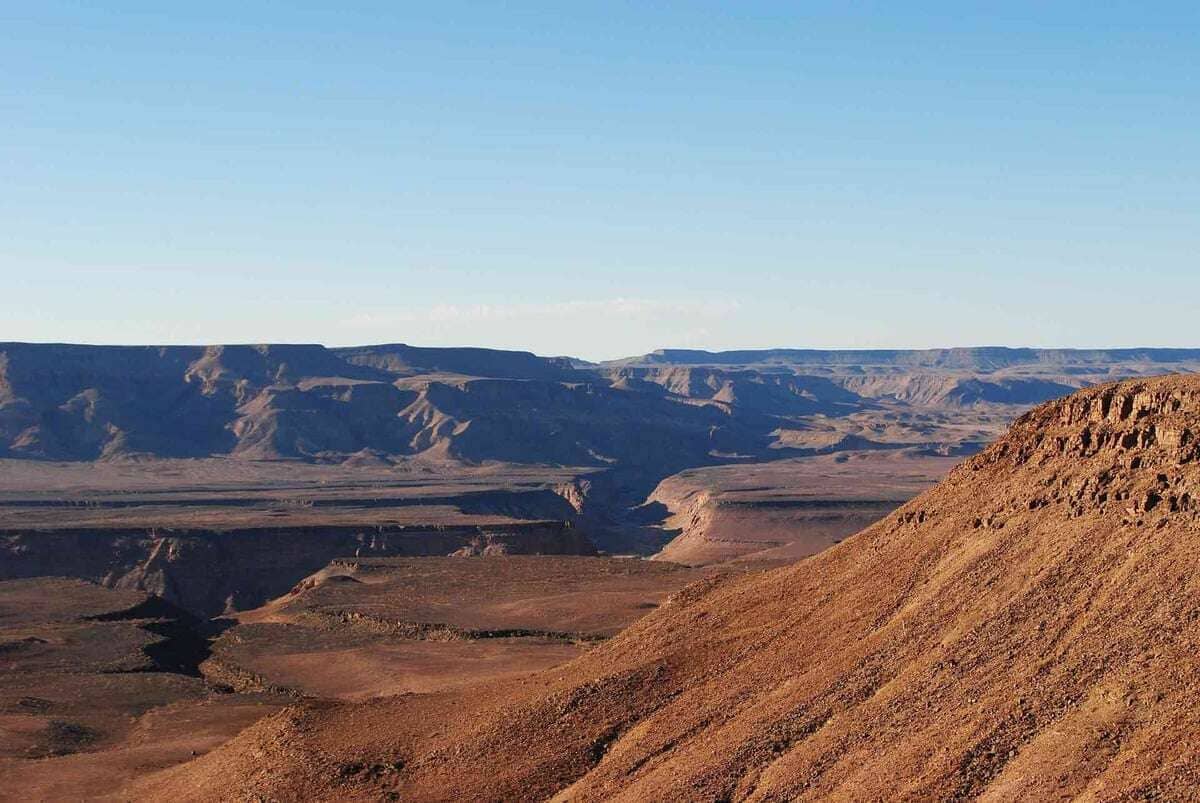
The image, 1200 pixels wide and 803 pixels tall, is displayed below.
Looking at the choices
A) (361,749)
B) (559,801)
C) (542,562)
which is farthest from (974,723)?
(542,562)

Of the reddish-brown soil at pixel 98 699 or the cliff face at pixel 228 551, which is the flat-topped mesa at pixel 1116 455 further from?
the cliff face at pixel 228 551

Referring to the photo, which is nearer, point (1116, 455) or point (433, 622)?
point (1116, 455)

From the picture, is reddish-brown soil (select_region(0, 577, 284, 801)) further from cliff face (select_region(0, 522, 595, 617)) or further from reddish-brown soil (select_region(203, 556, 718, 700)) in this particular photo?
cliff face (select_region(0, 522, 595, 617))

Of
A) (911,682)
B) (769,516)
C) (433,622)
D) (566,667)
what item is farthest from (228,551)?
(911,682)

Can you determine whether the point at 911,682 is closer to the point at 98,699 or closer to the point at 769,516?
the point at 98,699

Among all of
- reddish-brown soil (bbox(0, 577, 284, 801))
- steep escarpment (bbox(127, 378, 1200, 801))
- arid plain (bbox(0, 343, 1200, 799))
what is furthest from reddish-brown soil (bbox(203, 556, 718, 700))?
steep escarpment (bbox(127, 378, 1200, 801))

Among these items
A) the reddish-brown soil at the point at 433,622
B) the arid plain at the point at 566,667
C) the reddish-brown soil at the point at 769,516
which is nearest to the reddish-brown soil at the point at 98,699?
the arid plain at the point at 566,667

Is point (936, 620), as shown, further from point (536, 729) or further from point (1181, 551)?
point (536, 729)
